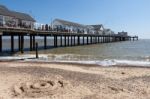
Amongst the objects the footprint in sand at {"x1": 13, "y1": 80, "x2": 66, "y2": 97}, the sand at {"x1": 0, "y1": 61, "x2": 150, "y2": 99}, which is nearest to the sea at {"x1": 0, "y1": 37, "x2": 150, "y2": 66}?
the sand at {"x1": 0, "y1": 61, "x2": 150, "y2": 99}

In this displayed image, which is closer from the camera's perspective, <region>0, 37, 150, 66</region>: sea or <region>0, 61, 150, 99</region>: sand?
<region>0, 61, 150, 99</region>: sand

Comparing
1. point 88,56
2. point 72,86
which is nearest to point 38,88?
point 72,86

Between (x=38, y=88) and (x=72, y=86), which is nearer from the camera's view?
(x=38, y=88)

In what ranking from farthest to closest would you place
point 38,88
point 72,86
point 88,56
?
1. point 88,56
2. point 72,86
3. point 38,88

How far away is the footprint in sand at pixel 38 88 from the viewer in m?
11.2

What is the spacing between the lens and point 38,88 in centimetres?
1183

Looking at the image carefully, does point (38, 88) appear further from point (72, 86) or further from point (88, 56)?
point (88, 56)

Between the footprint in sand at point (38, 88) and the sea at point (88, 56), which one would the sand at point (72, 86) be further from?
the sea at point (88, 56)

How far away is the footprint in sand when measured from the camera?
36.6ft

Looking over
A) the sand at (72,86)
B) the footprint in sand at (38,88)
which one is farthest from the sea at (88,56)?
the footprint in sand at (38,88)

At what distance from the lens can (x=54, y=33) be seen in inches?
1794

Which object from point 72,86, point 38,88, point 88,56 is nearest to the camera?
point 38,88

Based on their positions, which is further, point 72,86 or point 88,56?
point 88,56

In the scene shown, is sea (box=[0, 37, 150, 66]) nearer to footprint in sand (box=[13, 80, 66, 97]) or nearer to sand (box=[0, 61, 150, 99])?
sand (box=[0, 61, 150, 99])
